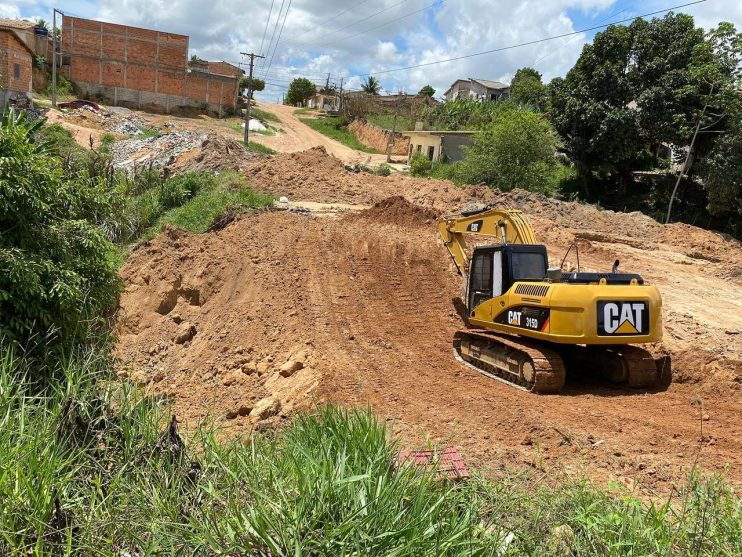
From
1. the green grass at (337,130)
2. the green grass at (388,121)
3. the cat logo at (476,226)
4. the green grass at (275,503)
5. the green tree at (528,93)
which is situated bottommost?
the green grass at (275,503)

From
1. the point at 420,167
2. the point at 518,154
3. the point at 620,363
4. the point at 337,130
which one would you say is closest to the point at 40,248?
the point at 620,363

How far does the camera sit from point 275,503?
3465mm

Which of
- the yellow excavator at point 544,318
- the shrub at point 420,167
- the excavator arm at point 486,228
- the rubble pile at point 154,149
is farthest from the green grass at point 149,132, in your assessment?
the yellow excavator at point 544,318

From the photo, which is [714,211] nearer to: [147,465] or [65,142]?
[147,465]

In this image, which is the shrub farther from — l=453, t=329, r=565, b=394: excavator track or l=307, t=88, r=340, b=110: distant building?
l=307, t=88, r=340, b=110: distant building

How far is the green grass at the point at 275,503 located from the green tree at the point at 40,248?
2417 millimetres

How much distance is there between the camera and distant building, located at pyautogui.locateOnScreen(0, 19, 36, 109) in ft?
118

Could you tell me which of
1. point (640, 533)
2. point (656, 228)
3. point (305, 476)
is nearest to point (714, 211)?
point (656, 228)

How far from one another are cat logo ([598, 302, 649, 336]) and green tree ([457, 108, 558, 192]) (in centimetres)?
1657

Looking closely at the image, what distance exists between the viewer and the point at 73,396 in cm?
490

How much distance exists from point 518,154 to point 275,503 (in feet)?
74.0

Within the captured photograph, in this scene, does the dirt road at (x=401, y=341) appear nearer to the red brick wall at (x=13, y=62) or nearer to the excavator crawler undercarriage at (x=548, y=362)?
the excavator crawler undercarriage at (x=548, y=362)

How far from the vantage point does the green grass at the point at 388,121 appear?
53438 millimetres

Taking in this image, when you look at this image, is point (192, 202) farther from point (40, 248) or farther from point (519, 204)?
point (519, 204)
